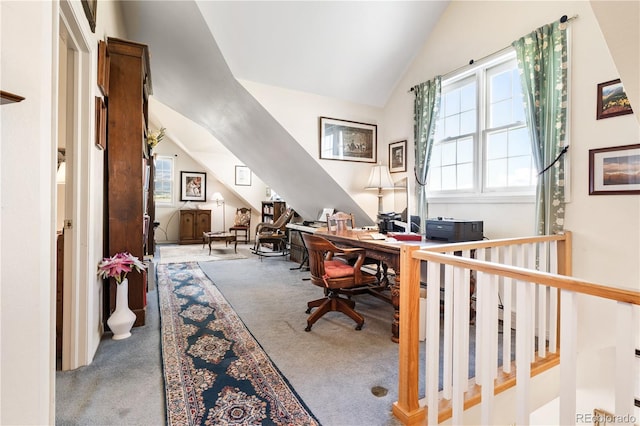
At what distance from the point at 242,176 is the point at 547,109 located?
22.9 ft

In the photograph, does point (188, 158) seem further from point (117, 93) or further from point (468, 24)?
point (468, 24)

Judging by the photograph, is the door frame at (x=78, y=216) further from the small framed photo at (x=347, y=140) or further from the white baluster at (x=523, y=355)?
the small framed photo at (x=347, y=140)

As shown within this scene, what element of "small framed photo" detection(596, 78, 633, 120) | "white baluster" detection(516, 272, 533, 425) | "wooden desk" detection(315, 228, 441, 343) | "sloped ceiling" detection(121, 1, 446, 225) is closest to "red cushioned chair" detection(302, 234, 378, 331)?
"wooden desk" detection(315, 228, 441, 343)

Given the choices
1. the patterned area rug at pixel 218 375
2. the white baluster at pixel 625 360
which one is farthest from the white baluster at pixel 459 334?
the patterned area rug at pixel 218 375

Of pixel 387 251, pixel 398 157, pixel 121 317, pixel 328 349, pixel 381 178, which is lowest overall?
pixel 328 349

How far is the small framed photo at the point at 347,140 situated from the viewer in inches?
151

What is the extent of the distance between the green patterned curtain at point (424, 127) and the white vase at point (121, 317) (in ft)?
9.22

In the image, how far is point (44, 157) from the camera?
1063 millimetres

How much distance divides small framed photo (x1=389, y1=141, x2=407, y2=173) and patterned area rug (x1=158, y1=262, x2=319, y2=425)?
101 inches

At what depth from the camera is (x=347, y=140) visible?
3.97 meters

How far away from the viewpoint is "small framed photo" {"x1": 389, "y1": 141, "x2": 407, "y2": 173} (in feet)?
12.2

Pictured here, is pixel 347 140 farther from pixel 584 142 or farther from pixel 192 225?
pixel 192 225

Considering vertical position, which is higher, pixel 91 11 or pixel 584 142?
pixel 91 11

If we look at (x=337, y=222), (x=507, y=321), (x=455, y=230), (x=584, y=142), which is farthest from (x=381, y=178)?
(x=507, y=321)
